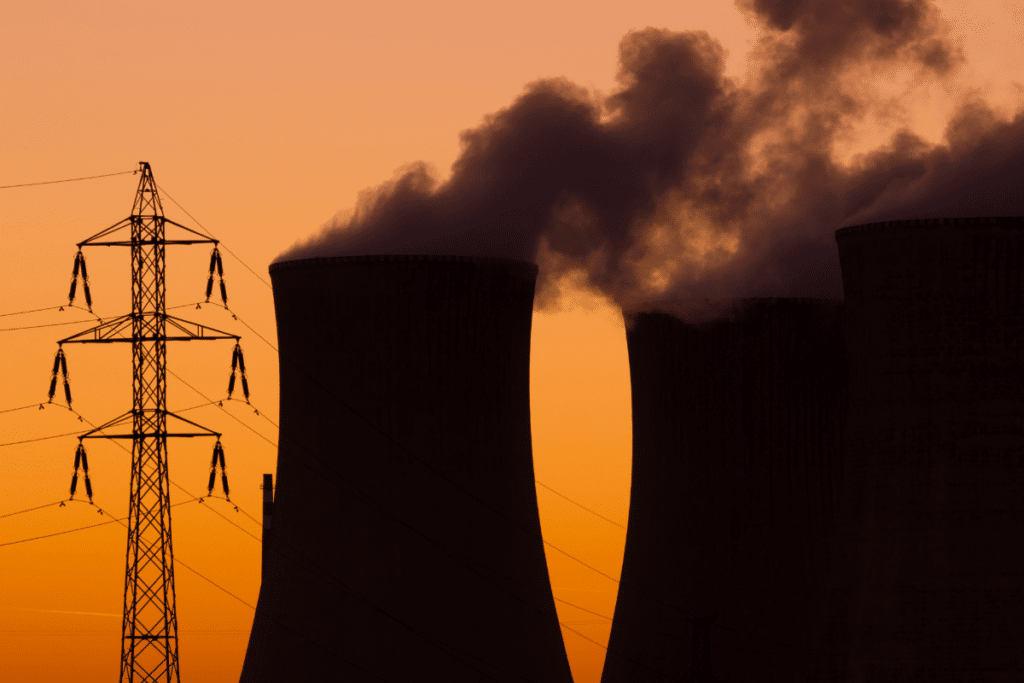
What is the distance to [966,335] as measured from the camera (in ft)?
77.6

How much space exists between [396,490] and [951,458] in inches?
273

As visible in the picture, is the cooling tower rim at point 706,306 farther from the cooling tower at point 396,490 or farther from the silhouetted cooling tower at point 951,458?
the silhouetted cooling tower at point 951,458

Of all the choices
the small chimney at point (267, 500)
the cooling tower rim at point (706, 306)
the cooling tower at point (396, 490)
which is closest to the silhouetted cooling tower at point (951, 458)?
the cooling tower at point (396, 490)

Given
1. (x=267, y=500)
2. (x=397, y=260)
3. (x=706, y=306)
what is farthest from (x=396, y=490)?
(x=267, y=500)

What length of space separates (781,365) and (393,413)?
7.61 metres

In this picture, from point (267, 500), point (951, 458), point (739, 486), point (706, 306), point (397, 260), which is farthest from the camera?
point (267, 500)

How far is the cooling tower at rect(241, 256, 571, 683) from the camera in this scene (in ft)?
80.0

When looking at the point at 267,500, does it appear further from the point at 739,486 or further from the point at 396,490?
the point at 396,490

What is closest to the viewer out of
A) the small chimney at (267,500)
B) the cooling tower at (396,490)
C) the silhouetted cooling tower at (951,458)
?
the silhouetted cooling tower at (951,458)

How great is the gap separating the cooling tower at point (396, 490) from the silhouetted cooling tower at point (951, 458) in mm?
4881

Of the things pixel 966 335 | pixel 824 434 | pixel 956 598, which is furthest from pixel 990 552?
pixel 824 434

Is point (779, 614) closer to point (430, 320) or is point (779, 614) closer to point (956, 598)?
point (956, 598)

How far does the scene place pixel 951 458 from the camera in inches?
930

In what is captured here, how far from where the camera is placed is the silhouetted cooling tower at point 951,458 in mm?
23547
